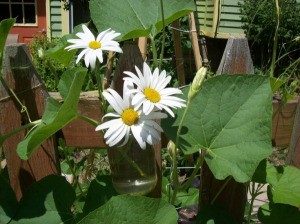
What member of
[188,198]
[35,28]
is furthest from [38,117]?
[35,28]

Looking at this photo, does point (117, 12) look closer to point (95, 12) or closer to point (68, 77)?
point (95, 12)

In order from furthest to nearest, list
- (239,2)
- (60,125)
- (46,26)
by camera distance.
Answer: (46,26) < (239,2) < (60,125)

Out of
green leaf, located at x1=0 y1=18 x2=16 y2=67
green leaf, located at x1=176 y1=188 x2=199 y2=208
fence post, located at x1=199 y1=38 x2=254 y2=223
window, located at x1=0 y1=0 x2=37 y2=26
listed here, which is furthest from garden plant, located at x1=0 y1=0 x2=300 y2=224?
window, located at x1=0 y1=0 x2=37 y2=26

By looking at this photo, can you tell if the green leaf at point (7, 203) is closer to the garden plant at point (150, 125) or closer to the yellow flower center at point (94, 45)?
the garden plant at point (150, 125)

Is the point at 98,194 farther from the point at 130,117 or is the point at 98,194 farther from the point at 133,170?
the point at 130,117

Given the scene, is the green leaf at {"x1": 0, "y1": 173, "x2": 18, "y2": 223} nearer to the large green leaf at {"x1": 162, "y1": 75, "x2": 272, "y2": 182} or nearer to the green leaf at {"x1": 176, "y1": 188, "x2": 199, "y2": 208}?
the large green leaf at {"x1": 162, "y1": 75, "x2": 272, "y2": 182}

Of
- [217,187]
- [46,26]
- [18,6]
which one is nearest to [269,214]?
[217,187]
